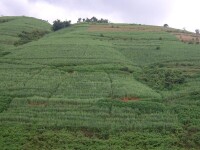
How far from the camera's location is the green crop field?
29.5 m

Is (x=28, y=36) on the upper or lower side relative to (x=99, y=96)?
upper

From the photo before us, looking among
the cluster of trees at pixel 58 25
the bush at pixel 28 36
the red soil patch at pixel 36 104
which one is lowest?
the red soil patch at pixel 36 104

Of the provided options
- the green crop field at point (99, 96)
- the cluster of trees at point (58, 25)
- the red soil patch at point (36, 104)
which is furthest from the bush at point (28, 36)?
the red soil patch at point (36, 104)

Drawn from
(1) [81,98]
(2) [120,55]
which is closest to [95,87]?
(1) [81,98]

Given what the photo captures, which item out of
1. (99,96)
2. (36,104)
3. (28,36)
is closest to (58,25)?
(28,36)

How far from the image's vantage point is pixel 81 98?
3678cm

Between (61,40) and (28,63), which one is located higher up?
(61,40)

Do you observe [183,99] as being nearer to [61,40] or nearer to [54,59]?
[54,59]

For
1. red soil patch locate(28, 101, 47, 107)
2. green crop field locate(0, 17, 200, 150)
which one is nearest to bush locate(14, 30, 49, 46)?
green crop field locate(0, 17, 200, 150)

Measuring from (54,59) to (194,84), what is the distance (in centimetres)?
1815

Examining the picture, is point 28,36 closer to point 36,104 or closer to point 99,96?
point 99,96

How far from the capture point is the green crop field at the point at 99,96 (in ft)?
96.9

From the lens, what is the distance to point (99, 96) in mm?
37375

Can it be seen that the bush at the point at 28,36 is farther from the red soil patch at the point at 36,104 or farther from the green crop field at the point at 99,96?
the red soil patch at the point at 36,104
